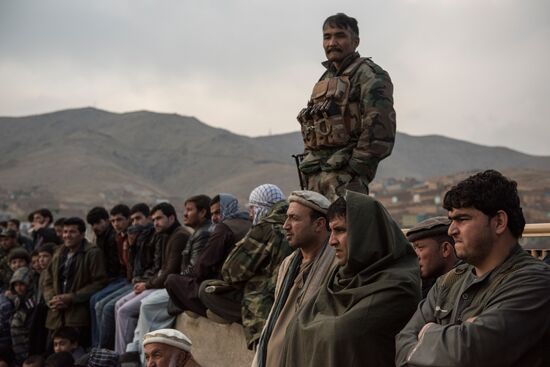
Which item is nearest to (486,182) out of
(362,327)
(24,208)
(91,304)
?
(362,327)

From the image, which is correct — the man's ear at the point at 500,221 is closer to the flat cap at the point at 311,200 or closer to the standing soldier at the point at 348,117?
the flat cap at the point at 311,200

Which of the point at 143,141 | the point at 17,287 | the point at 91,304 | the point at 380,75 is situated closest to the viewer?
the point at 380,75

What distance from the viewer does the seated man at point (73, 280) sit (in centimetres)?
923

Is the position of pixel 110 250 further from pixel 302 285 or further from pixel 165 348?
pixel 302 285

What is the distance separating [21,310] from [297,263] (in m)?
5.95

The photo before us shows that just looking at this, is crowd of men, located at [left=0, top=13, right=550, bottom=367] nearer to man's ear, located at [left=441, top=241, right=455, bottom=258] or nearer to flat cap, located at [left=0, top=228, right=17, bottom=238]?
man's ear, located at [left=441, top=241, right=455, bottom=258]

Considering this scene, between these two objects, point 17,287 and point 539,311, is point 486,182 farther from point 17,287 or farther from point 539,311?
point 17,287

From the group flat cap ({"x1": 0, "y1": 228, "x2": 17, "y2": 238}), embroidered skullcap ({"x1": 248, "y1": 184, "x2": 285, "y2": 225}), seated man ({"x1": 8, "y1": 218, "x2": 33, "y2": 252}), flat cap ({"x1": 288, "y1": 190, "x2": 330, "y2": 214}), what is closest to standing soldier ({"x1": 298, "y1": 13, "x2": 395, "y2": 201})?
embroidered skullcap ({"x1": 248, "y1": 184, "x2": 285, "y2": 225})

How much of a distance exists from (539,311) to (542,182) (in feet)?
194

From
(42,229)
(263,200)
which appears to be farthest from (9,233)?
(263,200)

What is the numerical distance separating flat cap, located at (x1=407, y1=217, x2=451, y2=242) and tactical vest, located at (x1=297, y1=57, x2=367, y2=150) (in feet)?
5.44

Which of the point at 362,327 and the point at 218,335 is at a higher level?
the point at 362,327

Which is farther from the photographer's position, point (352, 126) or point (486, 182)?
point (352, 126)

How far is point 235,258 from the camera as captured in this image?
629cm
